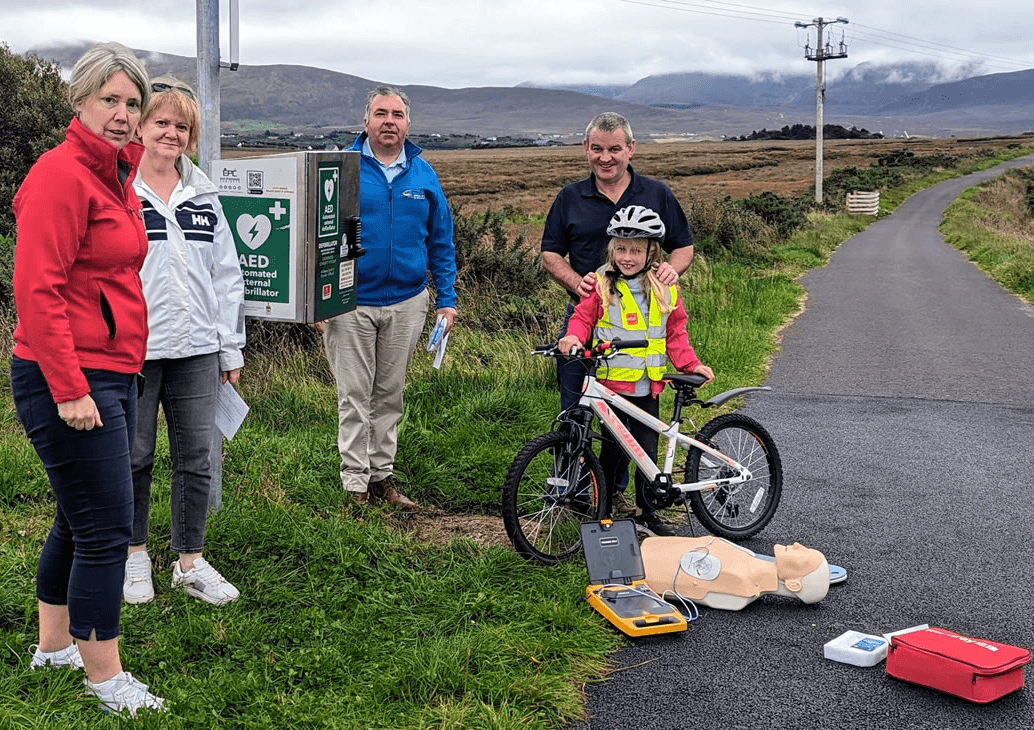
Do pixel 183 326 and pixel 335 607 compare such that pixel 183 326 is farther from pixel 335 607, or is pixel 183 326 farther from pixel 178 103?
pixel 335 607

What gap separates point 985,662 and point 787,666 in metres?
0.70

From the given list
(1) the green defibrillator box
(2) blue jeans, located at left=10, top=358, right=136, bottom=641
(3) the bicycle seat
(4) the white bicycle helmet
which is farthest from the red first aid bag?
(1) the green defibrillator box

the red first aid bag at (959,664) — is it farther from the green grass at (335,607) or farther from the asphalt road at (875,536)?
the green grass at (335,607)

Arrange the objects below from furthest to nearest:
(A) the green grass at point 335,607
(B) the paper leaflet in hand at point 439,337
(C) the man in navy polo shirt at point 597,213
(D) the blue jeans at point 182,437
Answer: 1. (B) the paper leaflet in hand at point 439,337
2. (C) the man in navy polo shirt at point 597,213
3. (D) the blue jeans at point 182,437
4. (A) the green grass at point 335,607

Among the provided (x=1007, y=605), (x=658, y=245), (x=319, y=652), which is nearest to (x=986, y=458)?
(x=1007, y=605)

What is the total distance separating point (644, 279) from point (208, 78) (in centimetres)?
230

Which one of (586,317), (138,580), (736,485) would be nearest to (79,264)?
(138,580)

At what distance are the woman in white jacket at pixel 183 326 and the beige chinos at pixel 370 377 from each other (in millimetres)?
1075

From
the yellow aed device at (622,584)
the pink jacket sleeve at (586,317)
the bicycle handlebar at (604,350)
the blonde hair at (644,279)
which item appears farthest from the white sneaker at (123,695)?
the blonde hair at (644,279)

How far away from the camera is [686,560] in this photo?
4.67 metres

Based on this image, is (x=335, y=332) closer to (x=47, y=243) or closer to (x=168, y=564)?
(x=168, y=564)

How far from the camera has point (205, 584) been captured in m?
4.36

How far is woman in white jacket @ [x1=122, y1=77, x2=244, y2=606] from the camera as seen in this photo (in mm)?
4031

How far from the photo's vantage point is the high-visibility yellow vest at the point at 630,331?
5.23 metres
